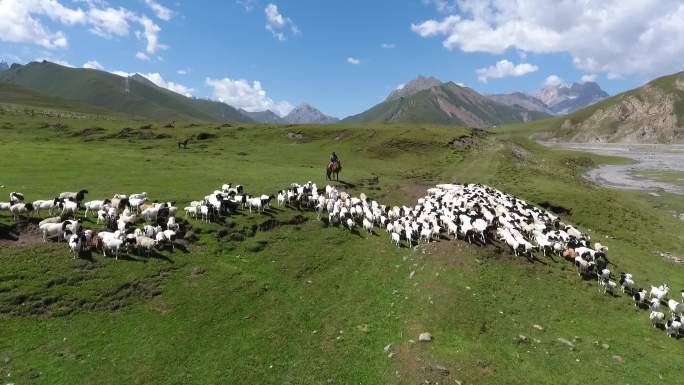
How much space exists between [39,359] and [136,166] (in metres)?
30.6

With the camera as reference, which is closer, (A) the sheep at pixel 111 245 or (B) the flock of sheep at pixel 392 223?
(A) the sheep at pixel 111 245

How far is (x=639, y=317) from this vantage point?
63.9ft

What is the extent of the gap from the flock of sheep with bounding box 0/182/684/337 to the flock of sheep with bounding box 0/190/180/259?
0.04 m

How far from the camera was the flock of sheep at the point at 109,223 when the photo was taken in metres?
19.6

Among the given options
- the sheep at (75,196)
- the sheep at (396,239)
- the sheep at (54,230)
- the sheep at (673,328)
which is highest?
the sheep at (75,196)

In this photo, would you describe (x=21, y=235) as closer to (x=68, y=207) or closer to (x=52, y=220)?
(x=52, y=220)

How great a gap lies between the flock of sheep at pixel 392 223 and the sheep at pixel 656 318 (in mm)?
37

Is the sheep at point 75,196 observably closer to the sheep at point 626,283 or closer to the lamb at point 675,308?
the sheep at point 626,283

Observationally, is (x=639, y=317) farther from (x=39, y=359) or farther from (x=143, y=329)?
(x=39, y=359)

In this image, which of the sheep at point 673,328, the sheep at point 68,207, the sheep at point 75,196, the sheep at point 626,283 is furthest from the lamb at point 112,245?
the sheep at point 626,283

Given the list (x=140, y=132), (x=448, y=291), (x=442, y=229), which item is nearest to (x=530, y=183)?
(x=442, y=229)

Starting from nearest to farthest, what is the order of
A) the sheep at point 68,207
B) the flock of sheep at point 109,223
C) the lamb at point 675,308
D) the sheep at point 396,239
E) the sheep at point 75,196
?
the lamb at point 675,308
the flock of sheep at point 109,223
the sheep at point 68,207
the sheep at point 396,239
the sheep at point 75,196

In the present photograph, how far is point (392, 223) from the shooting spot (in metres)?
28.1

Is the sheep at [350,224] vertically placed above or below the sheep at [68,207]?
below
